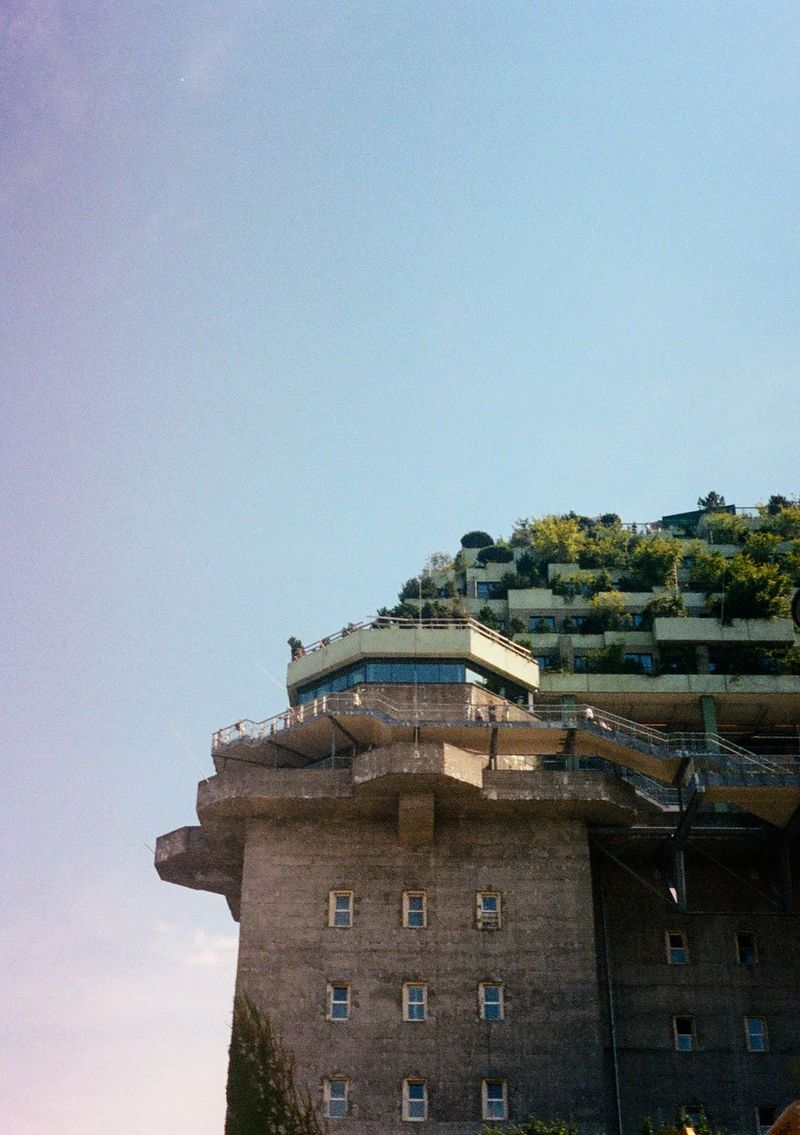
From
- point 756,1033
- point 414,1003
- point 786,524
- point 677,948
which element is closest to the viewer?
point 414,1003

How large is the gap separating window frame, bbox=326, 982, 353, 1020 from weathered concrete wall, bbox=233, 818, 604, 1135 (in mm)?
250

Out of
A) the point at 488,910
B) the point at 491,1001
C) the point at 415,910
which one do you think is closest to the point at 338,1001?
the point at 415,910

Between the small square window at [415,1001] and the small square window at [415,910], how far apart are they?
210cm

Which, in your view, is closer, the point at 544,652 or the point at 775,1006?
the point at 775,1006

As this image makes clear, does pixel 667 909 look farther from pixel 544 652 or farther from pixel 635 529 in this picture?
pixel 635 529

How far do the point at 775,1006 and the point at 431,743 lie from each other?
16.1m

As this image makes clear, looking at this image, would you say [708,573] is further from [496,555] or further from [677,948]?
[677,948]

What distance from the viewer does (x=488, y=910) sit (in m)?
52.2

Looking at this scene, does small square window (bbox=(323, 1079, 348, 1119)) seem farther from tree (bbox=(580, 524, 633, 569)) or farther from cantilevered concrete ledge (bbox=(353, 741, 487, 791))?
tree (bbox=(580, 524, 633, 569))

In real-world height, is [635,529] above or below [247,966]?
above

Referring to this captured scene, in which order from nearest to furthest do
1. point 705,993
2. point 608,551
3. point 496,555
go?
point 705,993 → point 608,551 → point 496,555

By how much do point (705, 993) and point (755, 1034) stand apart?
2.25 meters

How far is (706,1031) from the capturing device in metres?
53.4

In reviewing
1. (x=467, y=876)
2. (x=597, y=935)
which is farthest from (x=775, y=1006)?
(x=467, y=876)
